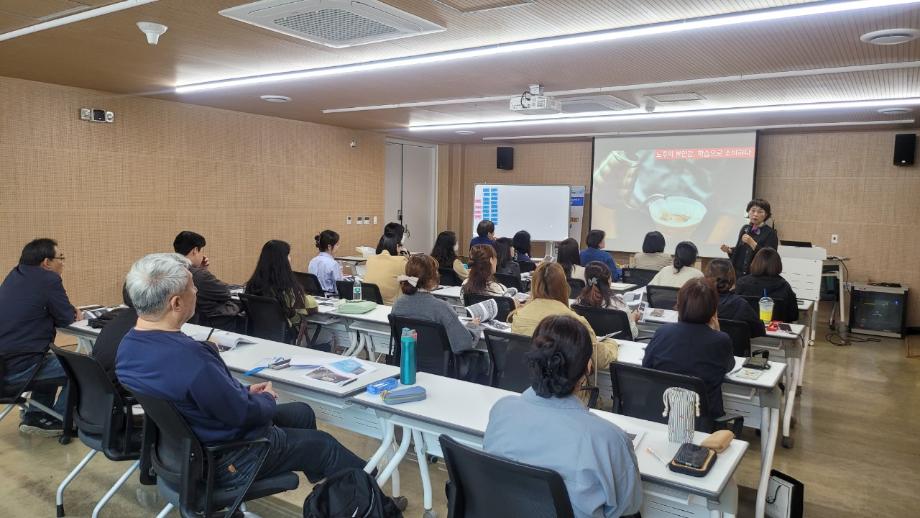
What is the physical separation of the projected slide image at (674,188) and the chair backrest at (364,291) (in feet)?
19.0

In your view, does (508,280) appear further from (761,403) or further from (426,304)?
(761,403)

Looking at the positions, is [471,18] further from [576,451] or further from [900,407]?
[900,407]

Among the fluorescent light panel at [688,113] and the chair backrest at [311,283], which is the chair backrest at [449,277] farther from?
the fluorescent light panel at [688,113]

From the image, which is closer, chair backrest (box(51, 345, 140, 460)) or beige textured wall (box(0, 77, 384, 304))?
chair backrest (box(51, 345, 140, 460))

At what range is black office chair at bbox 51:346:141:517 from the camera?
271cm

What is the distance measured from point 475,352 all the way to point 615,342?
2.81ft

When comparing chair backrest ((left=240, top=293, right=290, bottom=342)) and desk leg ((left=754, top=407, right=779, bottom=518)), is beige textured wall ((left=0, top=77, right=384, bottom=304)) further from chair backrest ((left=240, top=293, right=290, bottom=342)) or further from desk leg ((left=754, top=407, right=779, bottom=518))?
desk leg ((left=754, top=407, right=779, bottom=518))

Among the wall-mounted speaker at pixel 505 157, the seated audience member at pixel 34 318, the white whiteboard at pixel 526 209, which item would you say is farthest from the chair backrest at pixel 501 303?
the wall-mounted speaker at pixel 505 157

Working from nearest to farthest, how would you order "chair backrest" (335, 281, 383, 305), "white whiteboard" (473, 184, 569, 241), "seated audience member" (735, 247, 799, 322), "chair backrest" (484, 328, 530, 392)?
"chair backrest" (484, 328, 530, 392), "seated audience member" (735, 247, 799, 322), "chair backrest" (335, 281, 383, 305), "white whiteboard" (473, 184, 569, 241)

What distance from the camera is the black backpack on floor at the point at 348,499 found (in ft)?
7.42

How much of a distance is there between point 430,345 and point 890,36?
340cm

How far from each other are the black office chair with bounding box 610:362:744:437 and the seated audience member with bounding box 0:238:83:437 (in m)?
3.10

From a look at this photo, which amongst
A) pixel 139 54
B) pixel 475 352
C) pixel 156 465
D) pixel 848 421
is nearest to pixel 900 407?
pixel 848 421

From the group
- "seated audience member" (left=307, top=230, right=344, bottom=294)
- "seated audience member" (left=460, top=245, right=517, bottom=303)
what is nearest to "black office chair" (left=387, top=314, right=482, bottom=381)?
"seated audience member" (left=460, top=245, right=517, bottom=303)
